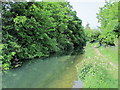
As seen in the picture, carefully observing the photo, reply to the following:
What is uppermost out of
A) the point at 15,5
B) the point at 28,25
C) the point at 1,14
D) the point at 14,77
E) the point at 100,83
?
the point at 15,5

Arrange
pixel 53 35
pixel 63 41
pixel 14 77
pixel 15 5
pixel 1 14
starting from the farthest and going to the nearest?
pixel 63 41, pixel 53 35, pixel 15 5, pixel 1 14, pixel 14 77

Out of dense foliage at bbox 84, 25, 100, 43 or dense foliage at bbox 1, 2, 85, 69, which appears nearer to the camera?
dense foliage at bbox 1, 2, 85, 69

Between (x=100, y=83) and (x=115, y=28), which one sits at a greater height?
(x=115, y=28)

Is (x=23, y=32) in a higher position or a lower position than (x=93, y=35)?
higher

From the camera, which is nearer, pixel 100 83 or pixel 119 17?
pixel 100 83

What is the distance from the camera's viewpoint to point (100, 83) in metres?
7.52

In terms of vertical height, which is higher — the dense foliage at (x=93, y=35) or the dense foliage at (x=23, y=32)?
the dense foliage at (x=23, y=32)

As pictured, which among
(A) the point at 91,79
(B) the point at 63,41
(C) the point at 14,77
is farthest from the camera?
(B) the point at 63,41

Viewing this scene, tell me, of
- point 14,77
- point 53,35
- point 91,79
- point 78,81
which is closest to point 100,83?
point 91,79

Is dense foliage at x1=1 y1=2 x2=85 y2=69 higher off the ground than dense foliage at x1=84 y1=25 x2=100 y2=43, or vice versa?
dense foliage at x1=1 y1=2 x2=85 y2=69

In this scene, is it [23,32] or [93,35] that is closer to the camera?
[23,32]

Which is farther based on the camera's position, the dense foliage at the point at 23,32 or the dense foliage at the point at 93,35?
the dense foliage at the point at 93,35

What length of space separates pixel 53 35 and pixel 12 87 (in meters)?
12.7

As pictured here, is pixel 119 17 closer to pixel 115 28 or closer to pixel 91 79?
pixel 115 28
